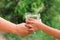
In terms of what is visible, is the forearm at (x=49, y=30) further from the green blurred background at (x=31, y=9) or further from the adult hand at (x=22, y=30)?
the green blurred background at (x=31, y=9)

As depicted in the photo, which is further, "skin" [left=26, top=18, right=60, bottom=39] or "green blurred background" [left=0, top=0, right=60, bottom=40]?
"green blurred background" [left=0, top=0, right=60, bottom=40]

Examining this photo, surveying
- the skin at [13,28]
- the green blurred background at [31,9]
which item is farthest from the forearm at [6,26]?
the green blurred background at [31,9]

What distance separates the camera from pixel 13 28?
0.59 metres

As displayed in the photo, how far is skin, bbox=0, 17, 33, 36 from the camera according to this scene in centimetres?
58

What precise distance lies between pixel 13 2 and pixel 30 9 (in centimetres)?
42

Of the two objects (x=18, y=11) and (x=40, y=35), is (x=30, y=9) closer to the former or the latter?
(x=18, y=11)

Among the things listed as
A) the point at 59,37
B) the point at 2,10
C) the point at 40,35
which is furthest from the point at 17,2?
the point at 59,37

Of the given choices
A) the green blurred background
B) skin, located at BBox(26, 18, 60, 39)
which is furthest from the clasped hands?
the green blurred background

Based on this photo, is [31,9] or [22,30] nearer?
[22,30]

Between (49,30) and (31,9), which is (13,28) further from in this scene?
(31,9)

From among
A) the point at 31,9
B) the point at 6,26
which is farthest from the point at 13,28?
the point at 31,9

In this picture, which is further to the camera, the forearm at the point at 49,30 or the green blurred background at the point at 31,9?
the green blurred background at the point at 31,9

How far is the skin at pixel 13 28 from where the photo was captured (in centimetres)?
58

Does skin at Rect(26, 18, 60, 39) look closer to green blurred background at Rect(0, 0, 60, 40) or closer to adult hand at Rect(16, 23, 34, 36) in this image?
adult hand at Rect(16, 23, 34, 36)
